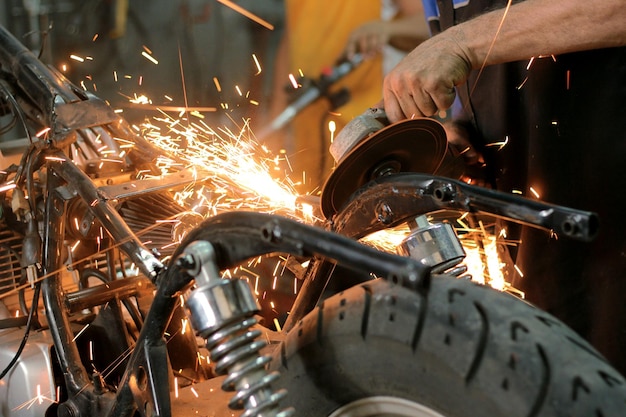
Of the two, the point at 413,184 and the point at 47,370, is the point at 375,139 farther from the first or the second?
the point at 47,370

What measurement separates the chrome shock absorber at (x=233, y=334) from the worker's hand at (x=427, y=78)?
0.76 metres

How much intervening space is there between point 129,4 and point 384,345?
665 cm

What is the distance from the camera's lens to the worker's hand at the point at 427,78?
1.77 meters

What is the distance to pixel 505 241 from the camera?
2273mm

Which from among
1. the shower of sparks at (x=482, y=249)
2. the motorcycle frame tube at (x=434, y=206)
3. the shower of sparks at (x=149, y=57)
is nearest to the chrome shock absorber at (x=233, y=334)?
the motorcycle frame tube at (x=434, y=206)

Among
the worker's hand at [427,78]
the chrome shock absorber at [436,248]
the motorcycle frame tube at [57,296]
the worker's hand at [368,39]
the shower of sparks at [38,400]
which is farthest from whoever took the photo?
the worker's hand at [368,39]

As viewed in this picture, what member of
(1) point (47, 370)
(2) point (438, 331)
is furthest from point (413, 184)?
(1) point (47, 370)

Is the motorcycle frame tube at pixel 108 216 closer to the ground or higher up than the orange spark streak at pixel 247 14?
closer to the ground

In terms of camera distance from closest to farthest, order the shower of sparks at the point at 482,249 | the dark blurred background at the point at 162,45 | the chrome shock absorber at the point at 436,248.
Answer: the chrome shock absorber at the point at 436,248 < the shower of sparks at the point at 482,249 < the dark blurred background at the point at 162,45

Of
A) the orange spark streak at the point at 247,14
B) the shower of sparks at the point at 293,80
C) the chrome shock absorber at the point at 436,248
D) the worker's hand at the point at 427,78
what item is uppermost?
the orange spark streak at the point at 247,14

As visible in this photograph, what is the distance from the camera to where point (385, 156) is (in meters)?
1.79

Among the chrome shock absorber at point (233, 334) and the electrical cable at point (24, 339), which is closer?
the chrome shock absorber at point (233, 334)

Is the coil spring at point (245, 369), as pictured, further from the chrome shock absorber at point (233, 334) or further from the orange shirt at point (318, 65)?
the orange shirt at point (318, 65)

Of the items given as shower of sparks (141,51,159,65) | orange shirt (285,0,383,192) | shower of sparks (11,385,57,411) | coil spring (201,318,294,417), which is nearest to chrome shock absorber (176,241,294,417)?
coil spring (201,318,294,417)
